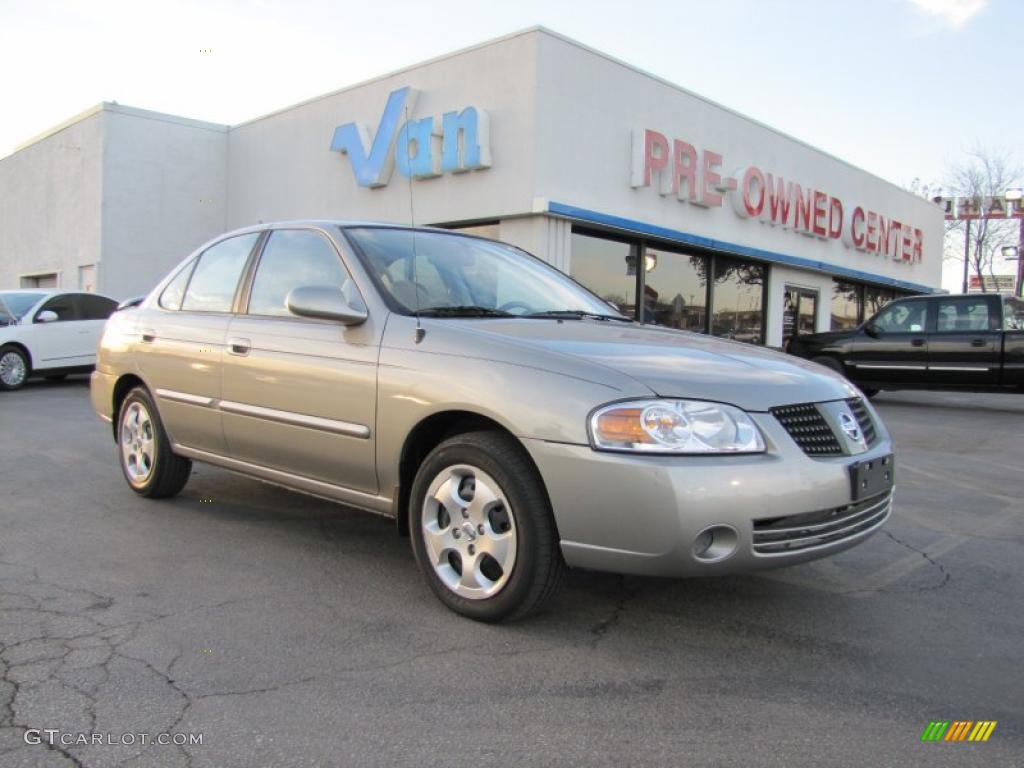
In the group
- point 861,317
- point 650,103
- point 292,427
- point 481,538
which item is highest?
point 650,103

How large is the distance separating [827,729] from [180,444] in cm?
384

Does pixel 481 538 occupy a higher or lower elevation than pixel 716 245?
lower

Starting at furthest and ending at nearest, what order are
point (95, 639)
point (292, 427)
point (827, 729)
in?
1. point (292, 427)
2. point (95, 639)
3. point (827, 729)

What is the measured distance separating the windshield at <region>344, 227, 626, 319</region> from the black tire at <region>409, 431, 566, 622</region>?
2.51 feet

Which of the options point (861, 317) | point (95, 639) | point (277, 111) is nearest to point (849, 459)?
point (95, 639)

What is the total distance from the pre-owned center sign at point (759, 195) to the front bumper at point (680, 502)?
483 inches

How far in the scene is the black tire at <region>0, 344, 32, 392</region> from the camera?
12.1 m

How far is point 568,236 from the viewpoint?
44.9ft

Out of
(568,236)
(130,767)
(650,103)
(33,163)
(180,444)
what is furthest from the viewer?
(33,163)

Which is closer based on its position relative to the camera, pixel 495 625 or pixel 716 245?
pixel 495 625

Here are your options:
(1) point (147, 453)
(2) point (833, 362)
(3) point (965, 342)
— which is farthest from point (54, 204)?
(3) point (965, 342)

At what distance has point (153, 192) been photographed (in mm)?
19938

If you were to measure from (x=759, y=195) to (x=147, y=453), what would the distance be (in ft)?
50.6

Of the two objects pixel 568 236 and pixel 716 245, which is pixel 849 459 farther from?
pixel 716 245
